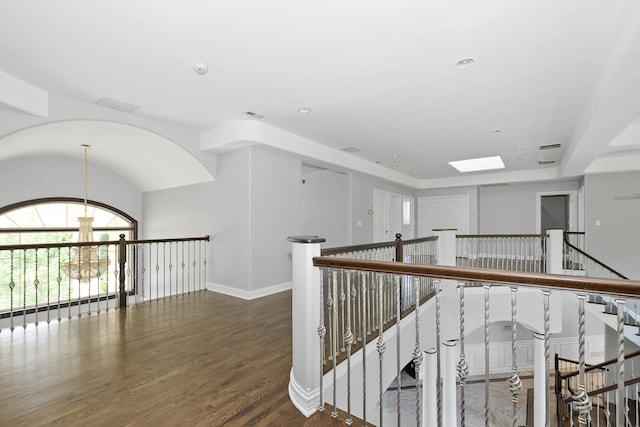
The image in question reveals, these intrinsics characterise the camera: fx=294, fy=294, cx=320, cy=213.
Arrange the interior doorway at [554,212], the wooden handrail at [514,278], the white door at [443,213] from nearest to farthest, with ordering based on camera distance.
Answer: the wooden handrail at [514,278] → the white door at [443,213] → the interior doorway at [554,212]

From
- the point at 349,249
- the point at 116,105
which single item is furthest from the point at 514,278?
the point at 116,105

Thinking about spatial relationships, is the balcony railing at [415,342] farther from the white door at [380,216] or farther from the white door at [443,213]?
the white door at [443,213]

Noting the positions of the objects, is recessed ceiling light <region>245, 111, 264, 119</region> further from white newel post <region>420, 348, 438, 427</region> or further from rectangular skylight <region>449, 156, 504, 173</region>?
rectangular skylight <region>449, 156, 504, 173</region>

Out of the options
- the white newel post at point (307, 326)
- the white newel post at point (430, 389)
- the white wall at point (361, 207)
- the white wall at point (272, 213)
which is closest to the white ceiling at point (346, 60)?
the white wall at point (272, 213)

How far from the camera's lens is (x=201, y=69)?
10.1 ft

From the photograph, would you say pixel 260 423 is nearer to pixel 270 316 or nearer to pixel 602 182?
pixel 270 316

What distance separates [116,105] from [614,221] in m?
10.2

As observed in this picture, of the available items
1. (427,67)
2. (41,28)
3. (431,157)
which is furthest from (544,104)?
(41,28)

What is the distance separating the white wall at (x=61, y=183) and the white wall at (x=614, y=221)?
1115cm

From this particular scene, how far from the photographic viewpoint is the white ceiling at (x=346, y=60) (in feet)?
7.41

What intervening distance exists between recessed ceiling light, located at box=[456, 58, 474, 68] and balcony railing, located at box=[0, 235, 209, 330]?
454 centimetres

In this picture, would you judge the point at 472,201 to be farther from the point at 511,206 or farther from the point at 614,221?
the point at 614,221

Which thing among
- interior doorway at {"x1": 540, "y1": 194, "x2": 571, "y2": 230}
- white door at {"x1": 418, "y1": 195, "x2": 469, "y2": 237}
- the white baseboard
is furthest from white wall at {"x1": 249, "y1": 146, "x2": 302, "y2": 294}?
interior doorway at {"x1": 540, "y1": 194, "x2": 571, "y2": 230}

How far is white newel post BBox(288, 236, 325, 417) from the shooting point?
2049mm
